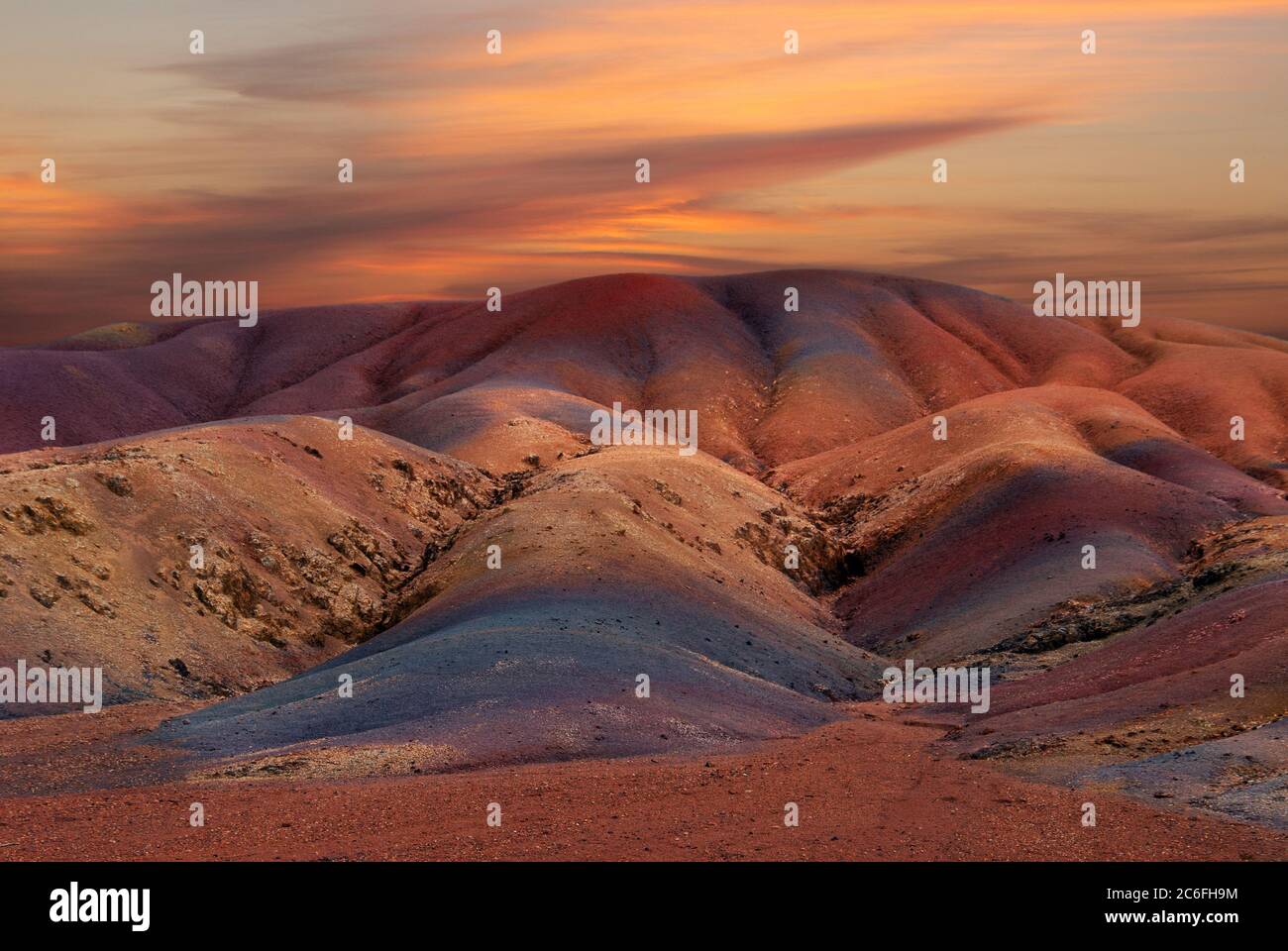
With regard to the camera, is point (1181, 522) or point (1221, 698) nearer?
point (1221, 698)

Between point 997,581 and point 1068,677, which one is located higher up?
point 997,581

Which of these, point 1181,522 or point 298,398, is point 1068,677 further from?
point 298,398

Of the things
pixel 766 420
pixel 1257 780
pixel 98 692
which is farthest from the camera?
pixel 766 420

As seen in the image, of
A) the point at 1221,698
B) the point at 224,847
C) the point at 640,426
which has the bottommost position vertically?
the point at 224,847

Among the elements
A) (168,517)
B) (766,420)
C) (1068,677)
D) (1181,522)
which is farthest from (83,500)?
(766,420)

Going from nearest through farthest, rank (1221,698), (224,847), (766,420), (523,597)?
(224,847) → (1221,698) → (523,597) → (766,420)

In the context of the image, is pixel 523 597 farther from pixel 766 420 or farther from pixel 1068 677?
pixel 766 420
